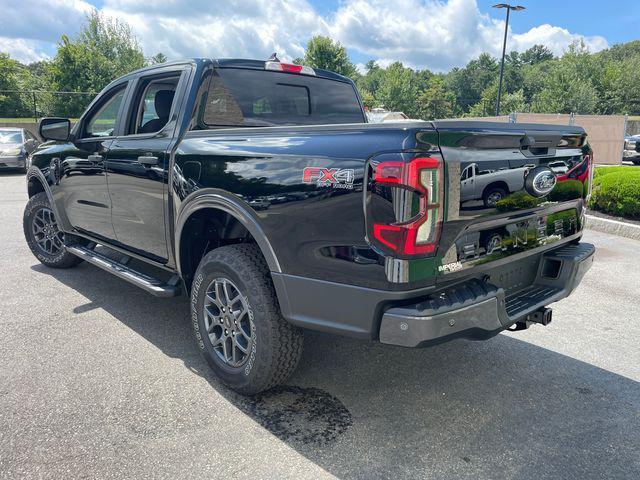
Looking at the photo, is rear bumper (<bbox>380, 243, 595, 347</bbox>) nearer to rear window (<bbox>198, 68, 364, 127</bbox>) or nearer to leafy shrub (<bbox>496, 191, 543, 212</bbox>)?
leafy shrub (<bbox>496, 191, 543, 212</bbox>)

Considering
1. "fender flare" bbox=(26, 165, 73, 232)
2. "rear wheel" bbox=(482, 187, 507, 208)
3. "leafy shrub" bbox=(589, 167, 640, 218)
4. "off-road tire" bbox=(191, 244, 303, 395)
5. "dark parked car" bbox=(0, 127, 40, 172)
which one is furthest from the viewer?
"dark parked car" bbox=(0, 127, 40, 172)

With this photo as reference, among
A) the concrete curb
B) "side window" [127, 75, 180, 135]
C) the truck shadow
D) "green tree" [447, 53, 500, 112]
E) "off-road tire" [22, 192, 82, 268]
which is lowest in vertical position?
the concrete curb

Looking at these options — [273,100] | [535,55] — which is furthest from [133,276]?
[535,55]

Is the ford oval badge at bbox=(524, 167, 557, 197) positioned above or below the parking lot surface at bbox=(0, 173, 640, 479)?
above

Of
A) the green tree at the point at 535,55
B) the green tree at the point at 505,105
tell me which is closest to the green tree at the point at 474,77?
the green tree at the point at 535,55

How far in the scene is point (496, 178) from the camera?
2.48 metres

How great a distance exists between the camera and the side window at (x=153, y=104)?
3777 mm

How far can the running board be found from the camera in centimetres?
356

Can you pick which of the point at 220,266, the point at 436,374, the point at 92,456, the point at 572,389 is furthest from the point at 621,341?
the point at 92,456

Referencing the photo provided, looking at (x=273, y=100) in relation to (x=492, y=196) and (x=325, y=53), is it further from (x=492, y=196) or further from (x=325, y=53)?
(x=325, y=53)

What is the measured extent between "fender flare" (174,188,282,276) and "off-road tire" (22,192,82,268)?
104 inches

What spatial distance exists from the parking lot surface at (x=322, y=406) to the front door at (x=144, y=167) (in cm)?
77

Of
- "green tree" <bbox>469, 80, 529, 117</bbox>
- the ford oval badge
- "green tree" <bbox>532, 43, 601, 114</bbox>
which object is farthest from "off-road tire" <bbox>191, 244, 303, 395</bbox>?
"green tree" <bbox>469, 80, 529, 117</bbox>

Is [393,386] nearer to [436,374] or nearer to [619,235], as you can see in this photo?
[436,374]
